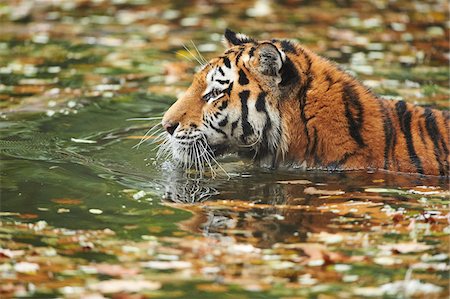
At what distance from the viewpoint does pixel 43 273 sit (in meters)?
4.68

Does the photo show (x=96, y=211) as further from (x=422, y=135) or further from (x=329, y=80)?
(x=422, y=135)

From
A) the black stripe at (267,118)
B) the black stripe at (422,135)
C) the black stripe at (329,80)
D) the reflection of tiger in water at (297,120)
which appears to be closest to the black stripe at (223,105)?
the reflection of tiger in water at (297,120)

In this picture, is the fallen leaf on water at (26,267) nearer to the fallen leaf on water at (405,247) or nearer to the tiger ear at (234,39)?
the fallen leaf on water at (405,247)

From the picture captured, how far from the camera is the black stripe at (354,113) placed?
632cm

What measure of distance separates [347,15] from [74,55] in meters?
4.17

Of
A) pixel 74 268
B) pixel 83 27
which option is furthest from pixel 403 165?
pixel 83 27

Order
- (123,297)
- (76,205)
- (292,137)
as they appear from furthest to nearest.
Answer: (292,137) < (76,205) < (123,297)

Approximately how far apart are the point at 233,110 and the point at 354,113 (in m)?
0.79

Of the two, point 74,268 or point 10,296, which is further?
point 74,268

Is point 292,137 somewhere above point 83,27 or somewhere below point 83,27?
below

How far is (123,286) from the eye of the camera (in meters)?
4.52

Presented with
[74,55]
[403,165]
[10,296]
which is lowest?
[10,296]

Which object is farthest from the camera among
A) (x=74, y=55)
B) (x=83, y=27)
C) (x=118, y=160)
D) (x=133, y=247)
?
(x=83, y=27)

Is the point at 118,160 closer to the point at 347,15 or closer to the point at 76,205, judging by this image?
the point at 76,205
